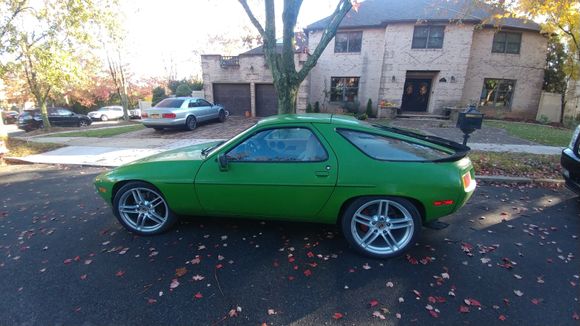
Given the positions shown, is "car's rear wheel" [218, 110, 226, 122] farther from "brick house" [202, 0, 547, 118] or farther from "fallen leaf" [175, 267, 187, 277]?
"fallen leaf" [175, 267, 187, 277]

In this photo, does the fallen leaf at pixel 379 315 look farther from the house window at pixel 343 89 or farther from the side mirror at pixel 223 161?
the house window at pixel 343 89

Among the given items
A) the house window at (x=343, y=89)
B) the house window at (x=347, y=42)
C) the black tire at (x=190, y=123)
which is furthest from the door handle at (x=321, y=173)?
the house window at (x=347, y=42)

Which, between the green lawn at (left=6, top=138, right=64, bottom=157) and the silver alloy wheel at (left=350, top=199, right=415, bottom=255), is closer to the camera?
the silver alloy wheel at (left=350, top=199, right=415, bottom=255)

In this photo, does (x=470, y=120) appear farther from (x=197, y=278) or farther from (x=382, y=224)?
(x=197, y=278)

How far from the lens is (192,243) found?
3.22m

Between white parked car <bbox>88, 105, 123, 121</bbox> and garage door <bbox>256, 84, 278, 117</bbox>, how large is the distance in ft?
61.0

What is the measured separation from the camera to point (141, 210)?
11.1 ft

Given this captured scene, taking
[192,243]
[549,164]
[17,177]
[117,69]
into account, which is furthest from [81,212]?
[117,69]

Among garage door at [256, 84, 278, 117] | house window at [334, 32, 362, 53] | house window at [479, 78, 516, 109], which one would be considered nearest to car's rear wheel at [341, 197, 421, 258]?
garage door at [256, 84, 278, 117]

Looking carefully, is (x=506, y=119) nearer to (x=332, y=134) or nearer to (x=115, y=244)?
(x=332, y=134)

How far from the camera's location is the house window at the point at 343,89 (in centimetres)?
1830

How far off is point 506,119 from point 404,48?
26.5 feet

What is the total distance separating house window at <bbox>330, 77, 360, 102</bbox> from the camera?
18.3 m

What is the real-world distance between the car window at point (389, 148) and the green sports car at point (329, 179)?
0.4 inches
